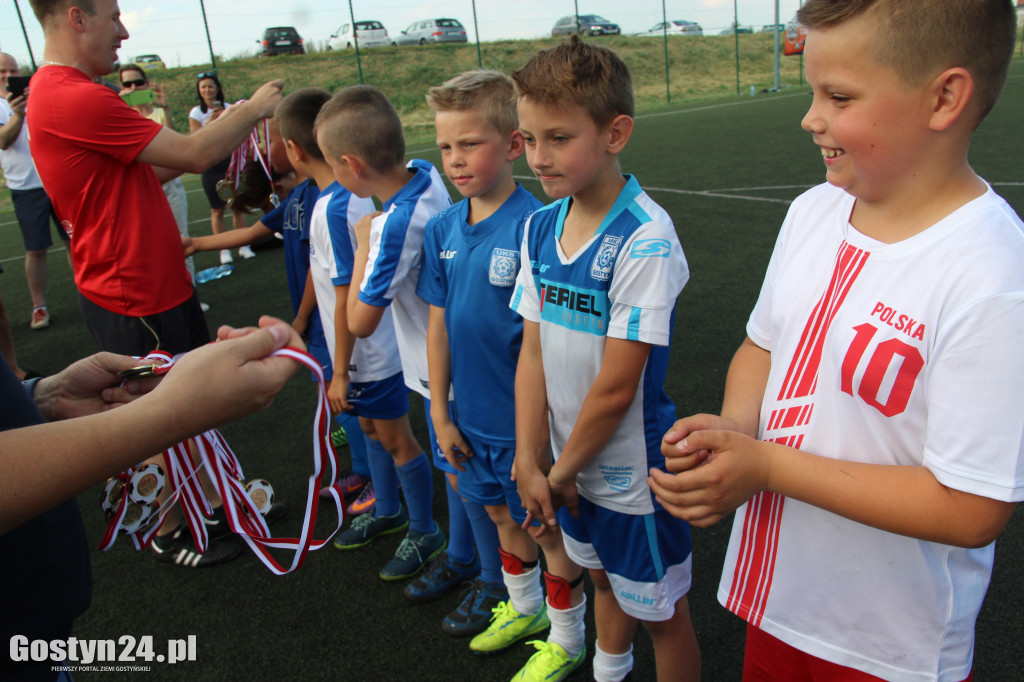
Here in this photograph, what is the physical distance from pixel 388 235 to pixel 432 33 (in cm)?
3269

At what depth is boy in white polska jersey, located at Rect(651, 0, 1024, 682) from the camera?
1013 millimetres

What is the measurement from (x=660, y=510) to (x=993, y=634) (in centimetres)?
128

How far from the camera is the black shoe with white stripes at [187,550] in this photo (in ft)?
10.2

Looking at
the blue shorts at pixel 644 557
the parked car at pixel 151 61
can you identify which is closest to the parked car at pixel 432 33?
the parked car at pixel 151 61

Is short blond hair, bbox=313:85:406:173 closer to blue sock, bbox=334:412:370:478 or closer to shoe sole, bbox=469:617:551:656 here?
blue sock, bbox=334:412:370:478

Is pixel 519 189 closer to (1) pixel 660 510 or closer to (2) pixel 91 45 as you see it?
(1) pixel 660 510

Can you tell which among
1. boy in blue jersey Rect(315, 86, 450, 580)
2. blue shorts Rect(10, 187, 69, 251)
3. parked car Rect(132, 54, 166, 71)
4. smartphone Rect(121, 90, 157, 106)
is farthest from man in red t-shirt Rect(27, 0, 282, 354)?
parked car Rect(132, 54, 166, 71)

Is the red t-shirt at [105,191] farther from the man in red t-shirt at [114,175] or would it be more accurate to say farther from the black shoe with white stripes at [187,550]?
the black shoe with white stripes at [187,550]

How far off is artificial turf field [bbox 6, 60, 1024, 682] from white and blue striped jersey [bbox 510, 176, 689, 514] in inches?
34.1

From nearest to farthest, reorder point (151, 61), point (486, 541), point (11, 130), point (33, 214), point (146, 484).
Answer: point (146, 484) → point (486, 541) → point (11, 130) → point (33, 214) → point (151, 61)

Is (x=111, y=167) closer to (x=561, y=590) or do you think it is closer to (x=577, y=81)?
(x=577, y=81)

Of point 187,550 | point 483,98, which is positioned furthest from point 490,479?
point 187,550

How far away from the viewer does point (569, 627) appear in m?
2.29

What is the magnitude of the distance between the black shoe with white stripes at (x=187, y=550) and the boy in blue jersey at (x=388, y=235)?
814 millimetres
